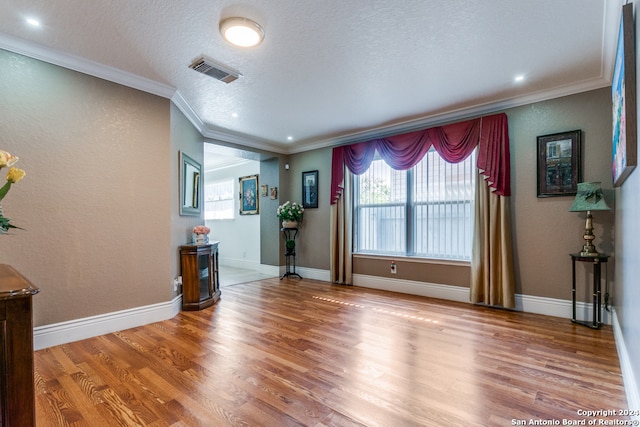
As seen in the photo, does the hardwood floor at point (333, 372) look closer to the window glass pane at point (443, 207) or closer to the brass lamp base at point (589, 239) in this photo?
the brass lamp base at point (589, 239)

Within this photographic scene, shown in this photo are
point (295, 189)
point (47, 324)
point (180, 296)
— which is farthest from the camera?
point (295, 189)

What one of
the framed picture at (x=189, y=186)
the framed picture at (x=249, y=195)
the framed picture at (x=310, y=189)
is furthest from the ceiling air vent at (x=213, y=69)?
the framed picture at (x=249, y=195)

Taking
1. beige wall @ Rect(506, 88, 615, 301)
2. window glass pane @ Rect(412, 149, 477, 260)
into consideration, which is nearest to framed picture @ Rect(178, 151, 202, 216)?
window glass pane @ Rect(412, 149, 477, 260)

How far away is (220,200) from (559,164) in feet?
23.0

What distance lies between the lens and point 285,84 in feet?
10.7

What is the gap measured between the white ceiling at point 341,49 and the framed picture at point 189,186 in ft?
2.31

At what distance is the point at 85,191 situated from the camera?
2.87 meters

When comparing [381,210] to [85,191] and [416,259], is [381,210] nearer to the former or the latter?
[416,259]

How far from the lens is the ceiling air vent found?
2.74 metres

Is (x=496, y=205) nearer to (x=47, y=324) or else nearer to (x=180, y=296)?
(x=180, y=296)

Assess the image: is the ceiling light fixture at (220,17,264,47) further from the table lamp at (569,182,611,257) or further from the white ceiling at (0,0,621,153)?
the table lamp at (569,182,611,257)

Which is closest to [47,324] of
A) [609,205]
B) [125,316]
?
[125,316]

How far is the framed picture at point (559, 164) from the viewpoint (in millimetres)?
3287

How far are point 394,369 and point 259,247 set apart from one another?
192 inches
